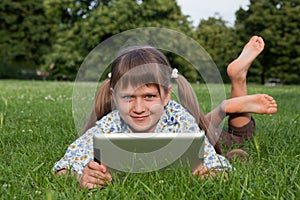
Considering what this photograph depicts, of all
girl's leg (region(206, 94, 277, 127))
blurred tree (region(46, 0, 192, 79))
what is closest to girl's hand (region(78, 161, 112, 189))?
girl's leg (region(206, 94, 277, 127))

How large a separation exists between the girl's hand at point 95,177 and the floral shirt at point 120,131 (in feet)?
0.55

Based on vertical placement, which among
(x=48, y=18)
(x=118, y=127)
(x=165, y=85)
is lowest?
(x=118, y=127)

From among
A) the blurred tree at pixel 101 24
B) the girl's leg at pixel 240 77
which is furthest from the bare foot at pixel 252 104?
the blurred tree at pixel 101 24

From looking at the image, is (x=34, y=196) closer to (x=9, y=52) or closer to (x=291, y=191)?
(x=291, y=191)

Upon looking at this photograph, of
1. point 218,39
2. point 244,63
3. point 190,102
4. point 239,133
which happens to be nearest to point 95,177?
point 190,102

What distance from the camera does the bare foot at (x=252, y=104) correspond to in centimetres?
285

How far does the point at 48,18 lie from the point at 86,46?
6.78 metres

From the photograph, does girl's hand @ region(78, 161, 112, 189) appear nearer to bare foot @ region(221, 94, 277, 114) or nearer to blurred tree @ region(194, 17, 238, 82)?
bare foot @ region(221, 94, 277, 114)

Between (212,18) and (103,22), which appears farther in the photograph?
(212,18)

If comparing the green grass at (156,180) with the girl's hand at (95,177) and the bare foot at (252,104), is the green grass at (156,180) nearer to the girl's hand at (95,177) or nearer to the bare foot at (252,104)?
the girl's hand at (95,177)

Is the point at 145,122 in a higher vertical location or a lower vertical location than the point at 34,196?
higher

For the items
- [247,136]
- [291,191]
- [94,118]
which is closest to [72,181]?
[94,118]

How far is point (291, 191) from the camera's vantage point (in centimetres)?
172

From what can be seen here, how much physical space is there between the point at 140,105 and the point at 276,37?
26969mm
